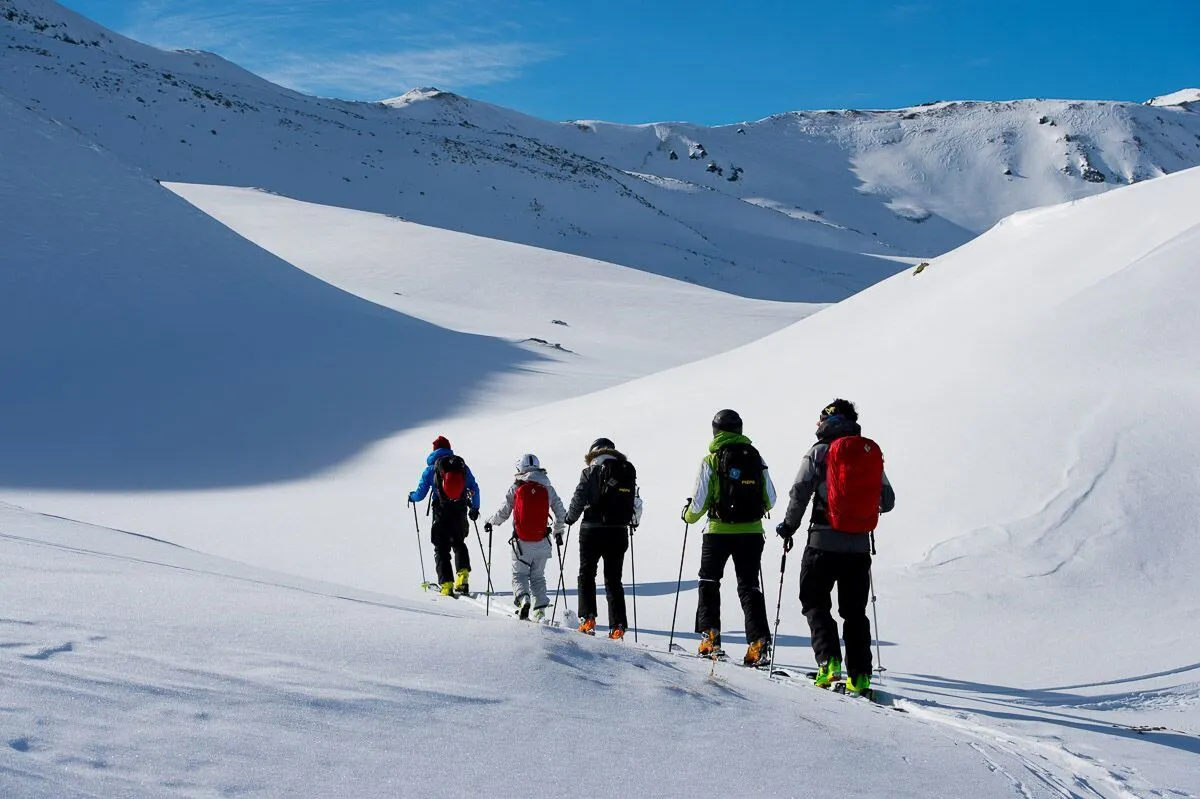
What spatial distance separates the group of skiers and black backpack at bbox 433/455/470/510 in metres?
1.60

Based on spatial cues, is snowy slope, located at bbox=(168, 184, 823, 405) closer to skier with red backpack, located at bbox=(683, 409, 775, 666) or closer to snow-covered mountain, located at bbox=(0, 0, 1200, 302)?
snow-covered mountain, located at bbox=(0, 0, 1200, 302)

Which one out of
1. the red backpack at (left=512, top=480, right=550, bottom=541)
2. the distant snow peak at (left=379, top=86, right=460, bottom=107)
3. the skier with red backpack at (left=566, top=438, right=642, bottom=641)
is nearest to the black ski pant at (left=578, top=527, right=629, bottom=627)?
the skier with red backpack at (left=566, top=438, right=642, bottom=641)

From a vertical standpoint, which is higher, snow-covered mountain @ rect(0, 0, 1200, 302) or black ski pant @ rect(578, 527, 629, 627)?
snow-covered mountain @ rect(0, 0, 1200, 302)

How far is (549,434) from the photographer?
1672 centimetres

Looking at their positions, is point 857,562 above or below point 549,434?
below

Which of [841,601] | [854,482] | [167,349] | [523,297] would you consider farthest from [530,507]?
[523,297]

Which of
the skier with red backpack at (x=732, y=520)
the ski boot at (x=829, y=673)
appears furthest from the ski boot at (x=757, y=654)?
the ski boot at (x=829, y=673)

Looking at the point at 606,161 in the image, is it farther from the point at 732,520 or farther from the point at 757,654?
the point at 757,654

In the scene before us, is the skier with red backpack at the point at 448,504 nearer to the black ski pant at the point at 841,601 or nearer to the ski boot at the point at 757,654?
the ski boot at the point at 757,654

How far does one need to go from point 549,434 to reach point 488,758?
44.2 ft

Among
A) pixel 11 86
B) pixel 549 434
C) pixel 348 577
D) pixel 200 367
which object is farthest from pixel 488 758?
pixel 11 86

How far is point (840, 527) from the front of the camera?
5938 mm

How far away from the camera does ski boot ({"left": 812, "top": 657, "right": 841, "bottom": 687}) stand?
6.04m

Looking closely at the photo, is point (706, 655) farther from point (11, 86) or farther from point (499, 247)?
point (11, 86)
